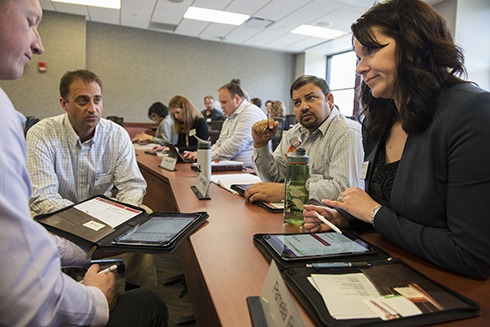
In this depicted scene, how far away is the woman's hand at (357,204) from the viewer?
0.96 m

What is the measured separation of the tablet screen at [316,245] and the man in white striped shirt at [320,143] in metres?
0.48

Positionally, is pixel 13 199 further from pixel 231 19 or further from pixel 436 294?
pixel 231 19

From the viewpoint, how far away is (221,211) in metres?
1.26

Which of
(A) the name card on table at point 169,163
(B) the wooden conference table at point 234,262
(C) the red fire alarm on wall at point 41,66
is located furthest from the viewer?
(C) the red fire alarm on wall at point 41,66

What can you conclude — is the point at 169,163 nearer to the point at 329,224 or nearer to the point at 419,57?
the point at 329,224

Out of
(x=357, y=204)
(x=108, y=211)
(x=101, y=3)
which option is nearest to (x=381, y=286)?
(x=357, y=204)

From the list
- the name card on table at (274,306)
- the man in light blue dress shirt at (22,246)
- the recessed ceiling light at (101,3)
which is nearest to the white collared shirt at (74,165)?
the man in light blue dress shirt at (22,246)

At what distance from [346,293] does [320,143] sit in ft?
4.01

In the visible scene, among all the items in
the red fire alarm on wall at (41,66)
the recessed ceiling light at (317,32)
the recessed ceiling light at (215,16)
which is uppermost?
the recessed ceiling light at (215,16)

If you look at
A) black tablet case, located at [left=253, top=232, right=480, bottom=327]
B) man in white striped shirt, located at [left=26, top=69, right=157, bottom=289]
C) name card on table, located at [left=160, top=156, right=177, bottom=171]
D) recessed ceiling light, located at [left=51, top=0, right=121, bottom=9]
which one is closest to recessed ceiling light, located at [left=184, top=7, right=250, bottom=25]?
recessed ceiling light, located at [left=51, top=0, right=121, bottom=9]

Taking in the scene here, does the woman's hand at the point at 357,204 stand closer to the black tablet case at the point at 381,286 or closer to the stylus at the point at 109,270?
the black tablet case at the point at 381,286

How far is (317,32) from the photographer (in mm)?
7160

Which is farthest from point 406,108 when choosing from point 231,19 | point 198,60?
point 198,60

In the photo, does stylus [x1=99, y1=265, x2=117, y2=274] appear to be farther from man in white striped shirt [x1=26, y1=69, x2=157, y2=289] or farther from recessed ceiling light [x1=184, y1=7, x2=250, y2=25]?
recessed ceiling light [x1=184, y1=7, x2=250, y2=25]
